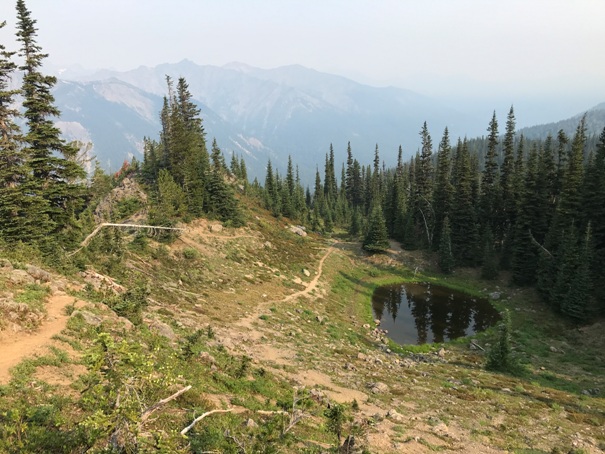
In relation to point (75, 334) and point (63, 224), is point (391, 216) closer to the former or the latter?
point (63, 224)

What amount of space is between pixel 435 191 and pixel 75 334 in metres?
69.9

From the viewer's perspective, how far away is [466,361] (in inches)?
1222

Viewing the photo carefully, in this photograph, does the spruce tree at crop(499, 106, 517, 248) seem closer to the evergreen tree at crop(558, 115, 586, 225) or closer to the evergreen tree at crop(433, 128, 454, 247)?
the evergreen tree at crop(433, 128, 454, 247)

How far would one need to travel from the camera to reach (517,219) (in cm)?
5609

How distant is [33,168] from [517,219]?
62028 millimetres

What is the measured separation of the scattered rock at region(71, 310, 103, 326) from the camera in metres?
16.3

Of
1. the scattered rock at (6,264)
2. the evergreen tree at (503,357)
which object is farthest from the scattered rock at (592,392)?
the scattered rock at (6,264)

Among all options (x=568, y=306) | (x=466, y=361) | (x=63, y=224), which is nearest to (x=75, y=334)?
(x=63, y=224)

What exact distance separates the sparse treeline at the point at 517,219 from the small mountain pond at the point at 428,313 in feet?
25.0

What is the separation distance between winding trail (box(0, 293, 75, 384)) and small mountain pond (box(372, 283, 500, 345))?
3209cm

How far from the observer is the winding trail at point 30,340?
12.0 m

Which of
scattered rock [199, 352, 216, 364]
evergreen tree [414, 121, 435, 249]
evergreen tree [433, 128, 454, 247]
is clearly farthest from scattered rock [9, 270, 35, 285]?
evergreen tree [414, 121, 435, 249]

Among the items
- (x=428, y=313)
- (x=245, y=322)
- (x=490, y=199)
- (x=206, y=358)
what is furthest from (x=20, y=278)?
(x=490, y=199)

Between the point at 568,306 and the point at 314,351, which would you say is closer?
the point at 314,351
